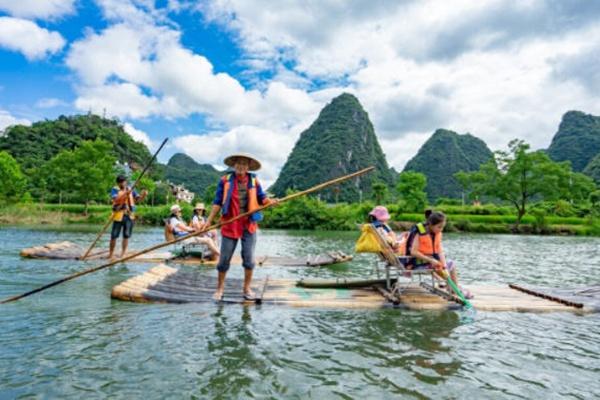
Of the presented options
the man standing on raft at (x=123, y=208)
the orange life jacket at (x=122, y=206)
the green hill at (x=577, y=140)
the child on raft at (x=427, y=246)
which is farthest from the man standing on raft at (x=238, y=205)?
the green hill at (x=577, y=140)

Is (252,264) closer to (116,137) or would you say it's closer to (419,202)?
(419,202)

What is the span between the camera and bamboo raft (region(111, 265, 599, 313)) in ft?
20.0

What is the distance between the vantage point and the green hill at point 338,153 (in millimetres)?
118750

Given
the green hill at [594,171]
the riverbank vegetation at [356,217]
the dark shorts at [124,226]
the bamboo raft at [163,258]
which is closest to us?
the dark shorts at [124,226]

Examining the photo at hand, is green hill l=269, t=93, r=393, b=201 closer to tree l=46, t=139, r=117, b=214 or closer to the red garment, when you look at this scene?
tree l=46, t=139, r=117, b=214

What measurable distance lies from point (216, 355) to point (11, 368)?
5.98ft

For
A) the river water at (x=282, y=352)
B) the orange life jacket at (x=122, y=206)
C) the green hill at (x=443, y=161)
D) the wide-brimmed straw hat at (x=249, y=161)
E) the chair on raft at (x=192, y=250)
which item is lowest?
the river water at (x=282, y=352)

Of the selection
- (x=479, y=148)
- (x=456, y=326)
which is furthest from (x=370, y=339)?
(x=479, y=148)

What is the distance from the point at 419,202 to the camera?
53750 mm

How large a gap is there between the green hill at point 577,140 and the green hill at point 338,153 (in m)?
48.0

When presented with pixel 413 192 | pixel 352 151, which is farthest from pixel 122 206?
pixel 352 151

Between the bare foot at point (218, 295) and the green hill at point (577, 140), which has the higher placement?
the green hill at point (577, 140)

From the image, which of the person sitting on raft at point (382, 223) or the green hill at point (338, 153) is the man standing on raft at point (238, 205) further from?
the green hill at point (338, 153)

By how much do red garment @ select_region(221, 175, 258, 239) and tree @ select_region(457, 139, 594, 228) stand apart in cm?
4518
